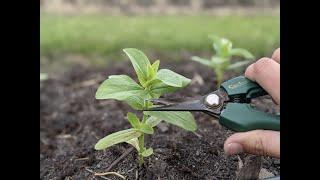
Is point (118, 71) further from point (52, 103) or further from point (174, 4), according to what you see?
point (174, 4)

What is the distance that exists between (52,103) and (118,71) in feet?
1.82

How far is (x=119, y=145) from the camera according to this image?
1.67 m

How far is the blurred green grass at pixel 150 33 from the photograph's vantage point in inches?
159

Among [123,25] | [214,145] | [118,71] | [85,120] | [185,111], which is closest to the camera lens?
[185,111]

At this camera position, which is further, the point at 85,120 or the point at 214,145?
the point at 85,120

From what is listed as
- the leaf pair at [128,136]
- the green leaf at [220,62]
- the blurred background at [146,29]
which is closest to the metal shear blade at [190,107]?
the leaf pair at [128,136]

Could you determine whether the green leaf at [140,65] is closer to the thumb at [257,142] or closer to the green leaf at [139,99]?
the green leaf at [139,99]

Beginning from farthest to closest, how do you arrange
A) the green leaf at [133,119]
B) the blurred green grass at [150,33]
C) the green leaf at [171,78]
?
1. the blurred green grass at [150,33]
2. the green leaf at [133,119]
3. the green leaf at [171,78]

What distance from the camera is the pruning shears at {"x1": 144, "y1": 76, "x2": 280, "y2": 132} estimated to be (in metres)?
1.28

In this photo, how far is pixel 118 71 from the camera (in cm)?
329

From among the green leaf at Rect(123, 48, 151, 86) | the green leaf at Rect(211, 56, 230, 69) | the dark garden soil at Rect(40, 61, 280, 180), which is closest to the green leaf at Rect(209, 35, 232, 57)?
the green leaf at Rect(211, 56, 230, 69)

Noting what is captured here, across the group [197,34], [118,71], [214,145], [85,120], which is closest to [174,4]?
[197,34]

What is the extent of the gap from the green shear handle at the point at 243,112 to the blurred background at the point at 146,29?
216cm

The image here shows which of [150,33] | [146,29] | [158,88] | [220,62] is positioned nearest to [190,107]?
[158,88]
